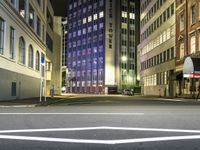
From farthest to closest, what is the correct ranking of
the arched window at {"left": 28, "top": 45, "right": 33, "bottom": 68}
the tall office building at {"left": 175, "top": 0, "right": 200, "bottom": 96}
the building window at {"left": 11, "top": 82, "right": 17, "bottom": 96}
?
1. the tall office building at {"left": 175, "top": 0, "right": 200, "bottom": 96}
2. the arched window at {"left": 28, "top": 45, "right": 33, "bottom": 68}
3. the building window at {"left": 11, "top": 82, "right": 17, "bottom": 96}

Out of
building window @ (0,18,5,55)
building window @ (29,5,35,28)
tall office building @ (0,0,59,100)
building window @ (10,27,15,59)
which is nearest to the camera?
building window @ (0,18,5,55)

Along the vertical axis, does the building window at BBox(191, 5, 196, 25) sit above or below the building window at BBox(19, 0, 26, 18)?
above

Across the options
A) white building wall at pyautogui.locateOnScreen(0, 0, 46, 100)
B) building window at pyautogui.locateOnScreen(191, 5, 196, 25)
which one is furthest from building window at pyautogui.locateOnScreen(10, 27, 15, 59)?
building window at pyautogui.locateOnScreen(191, 5, 196, 25)

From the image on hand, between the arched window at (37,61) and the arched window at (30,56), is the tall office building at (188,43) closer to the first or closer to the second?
the arched window at (30,56)

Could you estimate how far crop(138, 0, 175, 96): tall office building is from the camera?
65.8 metres

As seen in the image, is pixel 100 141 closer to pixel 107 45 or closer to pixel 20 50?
pixel 20 50

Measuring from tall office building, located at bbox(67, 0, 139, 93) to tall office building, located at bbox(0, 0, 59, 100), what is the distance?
238ft

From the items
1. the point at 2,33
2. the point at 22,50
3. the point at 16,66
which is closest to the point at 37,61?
the point at 22,50

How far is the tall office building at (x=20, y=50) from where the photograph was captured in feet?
106

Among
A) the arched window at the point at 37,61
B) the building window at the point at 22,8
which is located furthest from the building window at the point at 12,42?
the arched window at the point at 37,61

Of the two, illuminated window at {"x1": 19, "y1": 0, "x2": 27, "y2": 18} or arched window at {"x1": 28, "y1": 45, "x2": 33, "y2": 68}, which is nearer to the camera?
illuminated window at {"x1": 19, "y1": 0, "x2": 27, "y2": 18}

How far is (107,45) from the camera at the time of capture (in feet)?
422

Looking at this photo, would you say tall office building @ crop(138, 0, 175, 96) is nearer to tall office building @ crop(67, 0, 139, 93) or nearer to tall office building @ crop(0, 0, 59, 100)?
tall office building @ crop(0, 0, 59, 100)

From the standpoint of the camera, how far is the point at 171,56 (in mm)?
65500
